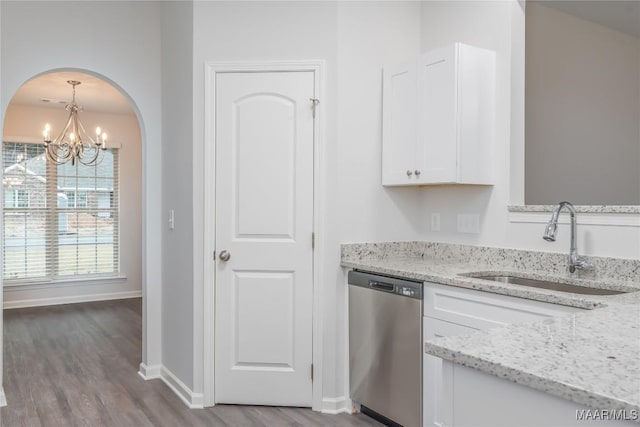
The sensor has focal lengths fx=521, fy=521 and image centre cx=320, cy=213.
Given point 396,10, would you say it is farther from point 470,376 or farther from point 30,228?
point 30,228

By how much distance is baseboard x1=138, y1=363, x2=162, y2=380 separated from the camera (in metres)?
3.62

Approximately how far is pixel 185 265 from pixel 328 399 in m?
1.18

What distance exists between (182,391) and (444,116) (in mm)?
2285

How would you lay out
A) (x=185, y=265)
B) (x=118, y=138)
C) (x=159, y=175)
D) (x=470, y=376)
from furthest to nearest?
(x=118, y=138)
(x=159, y=175)
(x=185, y=265)
(x=470, y=376)

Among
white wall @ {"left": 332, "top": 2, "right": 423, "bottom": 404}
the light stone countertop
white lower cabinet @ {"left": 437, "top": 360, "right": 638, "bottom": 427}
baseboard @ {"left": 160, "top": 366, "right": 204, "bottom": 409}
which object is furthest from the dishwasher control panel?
white lower cabinet @ {"left": 437, "top": 360, "right": 638, "bottom": 427}

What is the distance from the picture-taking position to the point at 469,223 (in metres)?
3.07

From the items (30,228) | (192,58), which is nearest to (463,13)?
(192,58)

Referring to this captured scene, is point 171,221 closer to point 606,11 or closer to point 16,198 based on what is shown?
point 606,11

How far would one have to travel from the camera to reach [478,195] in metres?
3.04

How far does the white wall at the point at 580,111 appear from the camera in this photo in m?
3.44

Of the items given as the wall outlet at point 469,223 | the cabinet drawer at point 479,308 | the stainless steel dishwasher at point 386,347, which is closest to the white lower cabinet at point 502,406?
the cabinet drawer at point 479,308

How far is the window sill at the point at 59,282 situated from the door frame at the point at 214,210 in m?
4.23

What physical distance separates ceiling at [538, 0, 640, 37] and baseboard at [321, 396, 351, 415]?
9.82 feet

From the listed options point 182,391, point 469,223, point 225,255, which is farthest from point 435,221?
point 182,391
